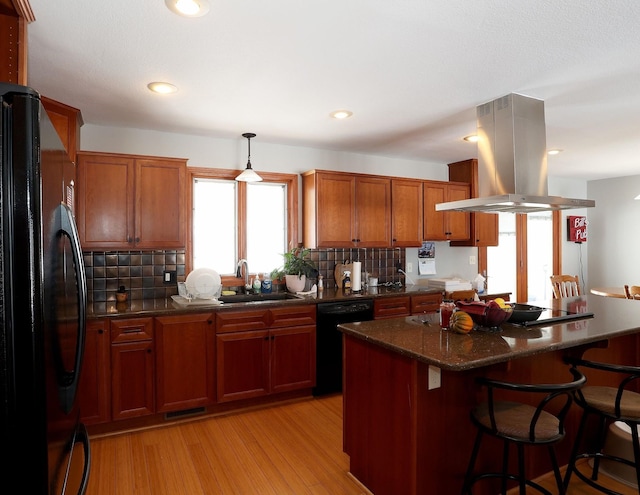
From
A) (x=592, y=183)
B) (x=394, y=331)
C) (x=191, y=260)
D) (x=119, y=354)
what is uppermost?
(x=592, y=183)

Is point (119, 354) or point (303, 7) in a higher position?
point (303, 7)

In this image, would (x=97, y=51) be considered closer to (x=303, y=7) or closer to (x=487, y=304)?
(x=303, y=7)

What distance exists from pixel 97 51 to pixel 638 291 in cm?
552

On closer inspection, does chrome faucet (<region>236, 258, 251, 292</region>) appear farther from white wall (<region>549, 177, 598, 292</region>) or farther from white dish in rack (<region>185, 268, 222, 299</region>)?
white wall (<region>549, 177, 598, 292</region>)

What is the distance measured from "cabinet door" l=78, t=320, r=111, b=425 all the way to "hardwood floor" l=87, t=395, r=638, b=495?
0.20 meters

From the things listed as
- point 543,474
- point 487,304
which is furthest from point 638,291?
point 487,304

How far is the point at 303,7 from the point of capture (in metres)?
1.82

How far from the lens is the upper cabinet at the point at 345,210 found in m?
4.07

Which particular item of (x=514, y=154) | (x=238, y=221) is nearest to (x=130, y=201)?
(x=238, y=221)

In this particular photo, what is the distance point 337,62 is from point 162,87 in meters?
1.17

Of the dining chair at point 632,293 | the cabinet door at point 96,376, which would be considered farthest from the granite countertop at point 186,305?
the dining chair at point 632,293

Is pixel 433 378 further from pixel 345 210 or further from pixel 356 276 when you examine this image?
pixel 345 210

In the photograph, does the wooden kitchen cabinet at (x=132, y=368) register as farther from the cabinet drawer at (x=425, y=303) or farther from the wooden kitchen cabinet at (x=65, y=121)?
the cabinet drawer at (x=425, y=303)

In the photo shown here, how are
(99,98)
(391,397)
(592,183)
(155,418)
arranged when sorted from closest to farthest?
(391,397) < (99,98) < (155,418) < (592,183)
